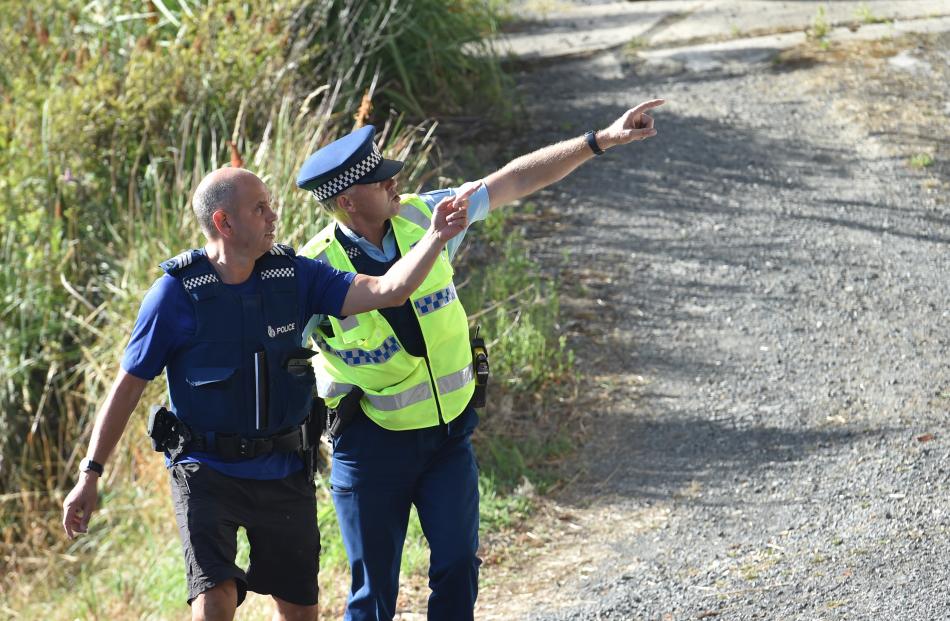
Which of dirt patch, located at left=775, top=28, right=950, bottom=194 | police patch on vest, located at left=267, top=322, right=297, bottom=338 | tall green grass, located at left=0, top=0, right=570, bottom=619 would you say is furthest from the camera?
dirt patch, located at left=775, top=28, right=950, bottom=194

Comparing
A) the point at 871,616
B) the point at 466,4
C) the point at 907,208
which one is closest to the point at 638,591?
the point at 871,616

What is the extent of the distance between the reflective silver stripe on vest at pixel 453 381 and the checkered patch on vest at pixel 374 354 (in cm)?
16

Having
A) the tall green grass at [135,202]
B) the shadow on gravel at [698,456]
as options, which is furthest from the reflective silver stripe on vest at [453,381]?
the shadow on gravel at [698,456]

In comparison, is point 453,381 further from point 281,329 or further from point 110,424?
point 110,424

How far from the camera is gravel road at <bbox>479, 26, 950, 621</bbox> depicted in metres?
4.73

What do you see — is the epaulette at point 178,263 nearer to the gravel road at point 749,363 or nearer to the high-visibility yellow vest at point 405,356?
the high-visibility yellow vest at point 405,356

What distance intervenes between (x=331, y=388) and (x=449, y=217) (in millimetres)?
750

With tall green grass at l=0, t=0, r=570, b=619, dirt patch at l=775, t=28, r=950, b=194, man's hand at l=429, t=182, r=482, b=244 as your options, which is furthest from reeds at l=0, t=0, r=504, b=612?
dirt patch at l=775, t=28, r=950, b=194

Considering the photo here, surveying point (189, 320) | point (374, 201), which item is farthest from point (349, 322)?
point (189, 320)

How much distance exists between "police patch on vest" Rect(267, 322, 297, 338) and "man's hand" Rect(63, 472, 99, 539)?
61cm

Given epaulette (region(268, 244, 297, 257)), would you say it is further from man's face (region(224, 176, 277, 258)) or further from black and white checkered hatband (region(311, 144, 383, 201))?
black and white checkered hatband (region(311, 144, 383, 201))

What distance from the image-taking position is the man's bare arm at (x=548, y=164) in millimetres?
3889

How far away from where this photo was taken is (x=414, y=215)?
372 cm

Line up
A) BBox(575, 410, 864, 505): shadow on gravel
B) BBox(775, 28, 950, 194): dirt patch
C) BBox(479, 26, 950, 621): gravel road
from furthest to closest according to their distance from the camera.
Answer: BBox(775, 28, 950, 194): dirt patch < BBox(575, 410, 864, 505): shadow on gravel < BBox(479, 26, 950, 621): gravel road
